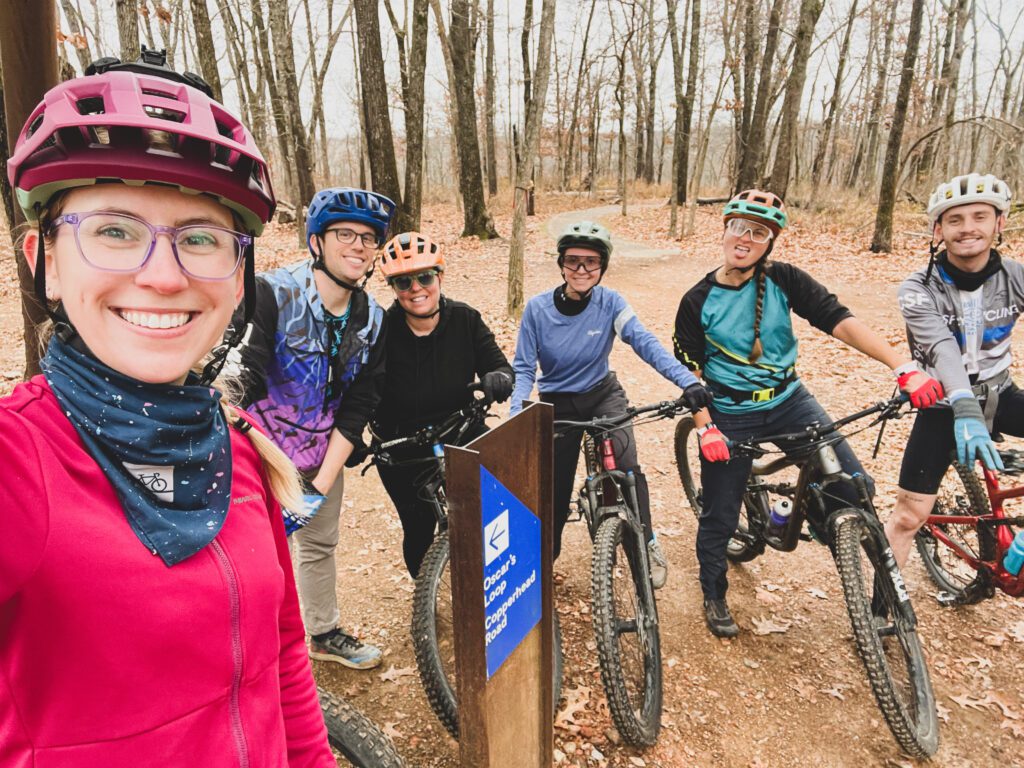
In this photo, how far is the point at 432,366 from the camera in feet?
11.3

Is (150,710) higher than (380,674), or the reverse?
(150,710)

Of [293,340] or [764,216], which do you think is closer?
[293,340]

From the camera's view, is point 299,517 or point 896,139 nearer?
point 299,517

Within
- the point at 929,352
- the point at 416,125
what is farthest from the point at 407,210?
Result: the point at 929,352

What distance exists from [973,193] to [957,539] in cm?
270

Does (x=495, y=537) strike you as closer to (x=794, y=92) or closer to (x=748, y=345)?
(x=748, y=345)

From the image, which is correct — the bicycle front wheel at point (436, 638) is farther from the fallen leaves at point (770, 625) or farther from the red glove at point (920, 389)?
the red glove at point (920, 389)

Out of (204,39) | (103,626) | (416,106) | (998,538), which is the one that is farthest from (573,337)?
(416,106)

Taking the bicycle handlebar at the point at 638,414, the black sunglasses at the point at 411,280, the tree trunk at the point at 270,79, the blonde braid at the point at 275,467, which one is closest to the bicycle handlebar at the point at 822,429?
the bicycle handlebar at the point at 638,414

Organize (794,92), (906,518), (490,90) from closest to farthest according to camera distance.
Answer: (906,518) → (794,92) → (490,90)

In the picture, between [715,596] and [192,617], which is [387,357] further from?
[715,596]

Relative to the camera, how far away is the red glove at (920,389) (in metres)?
3.07

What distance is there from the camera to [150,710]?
1049 millimetres

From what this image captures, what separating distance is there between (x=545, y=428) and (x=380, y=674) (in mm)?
2497
